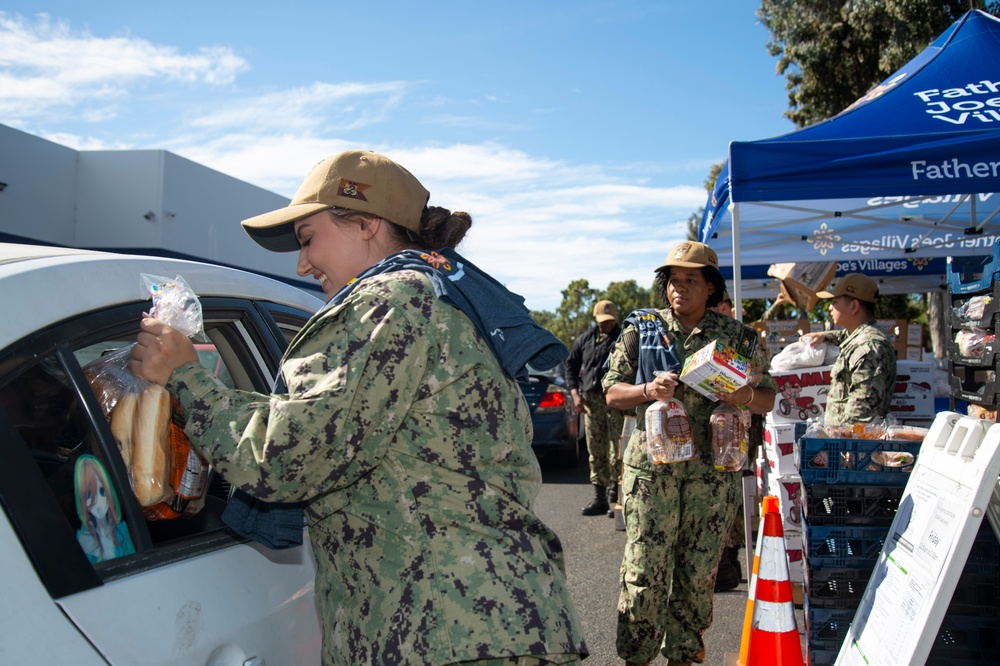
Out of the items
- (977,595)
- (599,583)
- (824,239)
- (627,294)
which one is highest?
(627,294)

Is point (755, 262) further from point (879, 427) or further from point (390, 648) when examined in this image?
point (390, 648)

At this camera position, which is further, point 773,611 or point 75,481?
point 773,611

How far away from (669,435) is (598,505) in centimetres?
440

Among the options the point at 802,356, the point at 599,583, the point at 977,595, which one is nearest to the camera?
the point at 977,595

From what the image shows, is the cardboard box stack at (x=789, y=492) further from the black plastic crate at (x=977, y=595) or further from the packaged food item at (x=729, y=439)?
the black plastic crate at (x=977, y=595)

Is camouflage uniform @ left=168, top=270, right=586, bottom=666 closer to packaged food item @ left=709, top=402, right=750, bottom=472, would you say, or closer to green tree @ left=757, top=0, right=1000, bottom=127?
packaged food item @ left=709, top=402, right=750, bottom=472

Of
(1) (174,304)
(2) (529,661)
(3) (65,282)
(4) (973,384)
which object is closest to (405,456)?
(2) (529,661)

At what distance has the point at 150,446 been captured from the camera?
1.62 m

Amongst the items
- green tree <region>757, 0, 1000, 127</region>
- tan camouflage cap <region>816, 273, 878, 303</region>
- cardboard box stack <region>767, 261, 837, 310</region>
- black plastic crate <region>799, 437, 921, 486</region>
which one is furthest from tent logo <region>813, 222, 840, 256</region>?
green tree <region>757, 0, 1000, 127</region>

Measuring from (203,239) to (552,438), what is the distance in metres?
7.73

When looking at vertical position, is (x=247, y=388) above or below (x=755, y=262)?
below

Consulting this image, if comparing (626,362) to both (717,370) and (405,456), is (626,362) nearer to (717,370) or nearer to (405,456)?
(717,370)

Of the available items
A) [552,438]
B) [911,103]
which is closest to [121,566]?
[911,103]

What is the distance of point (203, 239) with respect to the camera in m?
14.1
